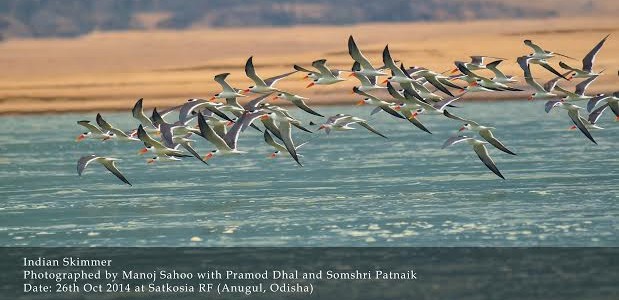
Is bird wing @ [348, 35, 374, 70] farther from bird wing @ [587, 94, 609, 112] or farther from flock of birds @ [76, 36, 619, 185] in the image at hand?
bird wing @ [587, 94, 609, 112]

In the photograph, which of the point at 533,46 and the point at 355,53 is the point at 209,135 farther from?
the point at 533,46

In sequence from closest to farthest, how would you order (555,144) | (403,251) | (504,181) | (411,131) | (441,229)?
(403,251) → (441,229) → (504,181) → (555,144) → (411,131)

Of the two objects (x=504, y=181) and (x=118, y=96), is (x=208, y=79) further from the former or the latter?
(x=504, y=181)

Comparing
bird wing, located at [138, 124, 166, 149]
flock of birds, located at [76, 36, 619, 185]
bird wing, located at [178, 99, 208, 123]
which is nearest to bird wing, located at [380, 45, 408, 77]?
flock of birds, located at [76, 36, 619, 185]

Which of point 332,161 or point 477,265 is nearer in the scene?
point 477,265

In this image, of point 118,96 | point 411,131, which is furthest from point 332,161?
point 118,96

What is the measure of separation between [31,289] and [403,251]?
494 cm

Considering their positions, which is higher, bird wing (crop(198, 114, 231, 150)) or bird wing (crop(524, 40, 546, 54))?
bird wing (crop(524, 40, 546, 54))

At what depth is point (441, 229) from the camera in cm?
2009
